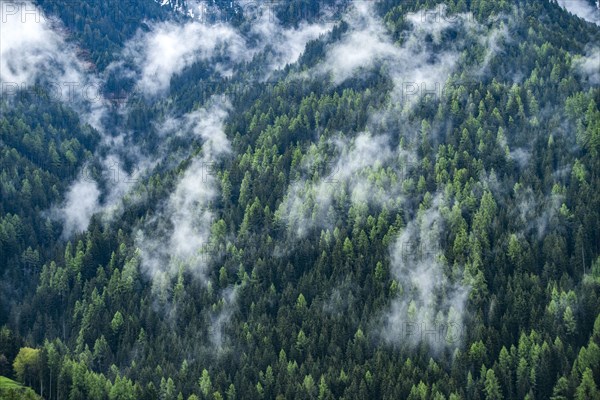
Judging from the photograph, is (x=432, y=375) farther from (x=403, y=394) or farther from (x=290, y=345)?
(x=290, y=345)

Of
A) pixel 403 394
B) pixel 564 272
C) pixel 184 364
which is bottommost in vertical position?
pixel 403 394

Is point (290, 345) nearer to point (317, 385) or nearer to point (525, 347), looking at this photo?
point (317, 385)

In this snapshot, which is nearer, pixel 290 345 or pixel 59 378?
pixel 59 378

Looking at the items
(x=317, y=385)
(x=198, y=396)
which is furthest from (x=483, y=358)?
(x=198, y=396)

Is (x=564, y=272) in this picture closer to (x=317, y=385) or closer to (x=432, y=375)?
(x=432, y=375)

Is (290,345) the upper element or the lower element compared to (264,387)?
upper

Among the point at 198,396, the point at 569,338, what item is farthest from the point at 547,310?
the point at 198,396

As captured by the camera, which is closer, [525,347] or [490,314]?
[525,347]

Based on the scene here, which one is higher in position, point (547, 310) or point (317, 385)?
point (547, 310)
